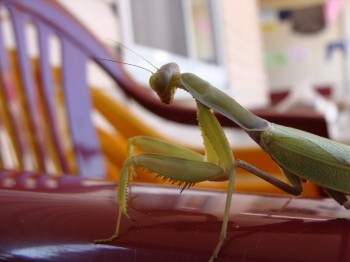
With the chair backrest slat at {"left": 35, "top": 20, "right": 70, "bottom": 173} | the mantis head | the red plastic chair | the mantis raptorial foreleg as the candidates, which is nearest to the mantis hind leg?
the mantis raptorial foreleg

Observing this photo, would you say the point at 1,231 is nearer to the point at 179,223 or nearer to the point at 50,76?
the point at 179,223

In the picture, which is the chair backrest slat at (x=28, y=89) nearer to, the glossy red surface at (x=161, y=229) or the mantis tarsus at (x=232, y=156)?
the mantis tarsus at (x=232, y=156)

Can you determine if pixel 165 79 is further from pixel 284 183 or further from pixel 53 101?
pixel 53 101

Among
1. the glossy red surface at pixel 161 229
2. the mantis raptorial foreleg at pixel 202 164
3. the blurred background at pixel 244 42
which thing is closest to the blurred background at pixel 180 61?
the blurred background at pixel 244 42

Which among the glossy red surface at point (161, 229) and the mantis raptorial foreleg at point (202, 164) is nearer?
the glossy red surface at point (161, 229)

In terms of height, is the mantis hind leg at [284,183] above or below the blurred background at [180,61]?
below

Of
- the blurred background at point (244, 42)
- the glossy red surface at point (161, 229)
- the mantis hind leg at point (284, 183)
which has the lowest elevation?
the mantis hind leg at point (284, 183)

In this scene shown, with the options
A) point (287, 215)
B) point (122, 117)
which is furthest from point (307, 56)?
point (287, 215)
